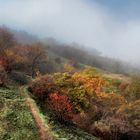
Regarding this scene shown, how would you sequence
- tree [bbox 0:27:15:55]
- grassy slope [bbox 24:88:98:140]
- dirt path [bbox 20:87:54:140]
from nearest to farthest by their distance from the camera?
dirt path [bbox 20:87:54:140], grassy slope [bbox 24:88:98:140], tree [bbox 0:27:15:55]

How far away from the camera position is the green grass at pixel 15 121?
50.0 meters

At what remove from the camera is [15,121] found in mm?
54312

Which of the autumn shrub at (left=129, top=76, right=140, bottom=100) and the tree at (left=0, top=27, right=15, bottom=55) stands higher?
the tree at (left=0, top=27, right=15, bottom=55)

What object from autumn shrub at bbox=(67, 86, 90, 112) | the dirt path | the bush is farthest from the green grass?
the bush

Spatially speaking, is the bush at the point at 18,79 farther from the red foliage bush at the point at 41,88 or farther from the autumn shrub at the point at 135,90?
the autumn shrub at the point at 135,90

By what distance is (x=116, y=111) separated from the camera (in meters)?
92.1

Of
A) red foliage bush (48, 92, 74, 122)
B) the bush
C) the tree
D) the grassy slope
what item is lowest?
the grassy slope

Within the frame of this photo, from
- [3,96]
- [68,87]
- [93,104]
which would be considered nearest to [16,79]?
[68,87]

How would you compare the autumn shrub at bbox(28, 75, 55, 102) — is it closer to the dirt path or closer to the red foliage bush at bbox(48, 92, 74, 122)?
the red foliage bush at bbox(48, 92, 74, 122)

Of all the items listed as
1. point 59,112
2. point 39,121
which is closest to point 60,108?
point 59,112

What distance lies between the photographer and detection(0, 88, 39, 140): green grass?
1969 inches

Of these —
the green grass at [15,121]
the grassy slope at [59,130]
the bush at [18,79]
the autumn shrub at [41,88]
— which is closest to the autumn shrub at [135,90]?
the bush at [18,79]

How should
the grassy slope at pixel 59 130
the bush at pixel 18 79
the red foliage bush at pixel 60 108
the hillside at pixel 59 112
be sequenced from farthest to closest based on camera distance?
the bush at pixel 18 79 < the red foliage bush at pixel 60 108 < the hillside at pixel 59 112 < the grassy slope at pixel 59 130

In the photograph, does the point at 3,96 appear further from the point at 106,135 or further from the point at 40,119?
the point at 106,135
